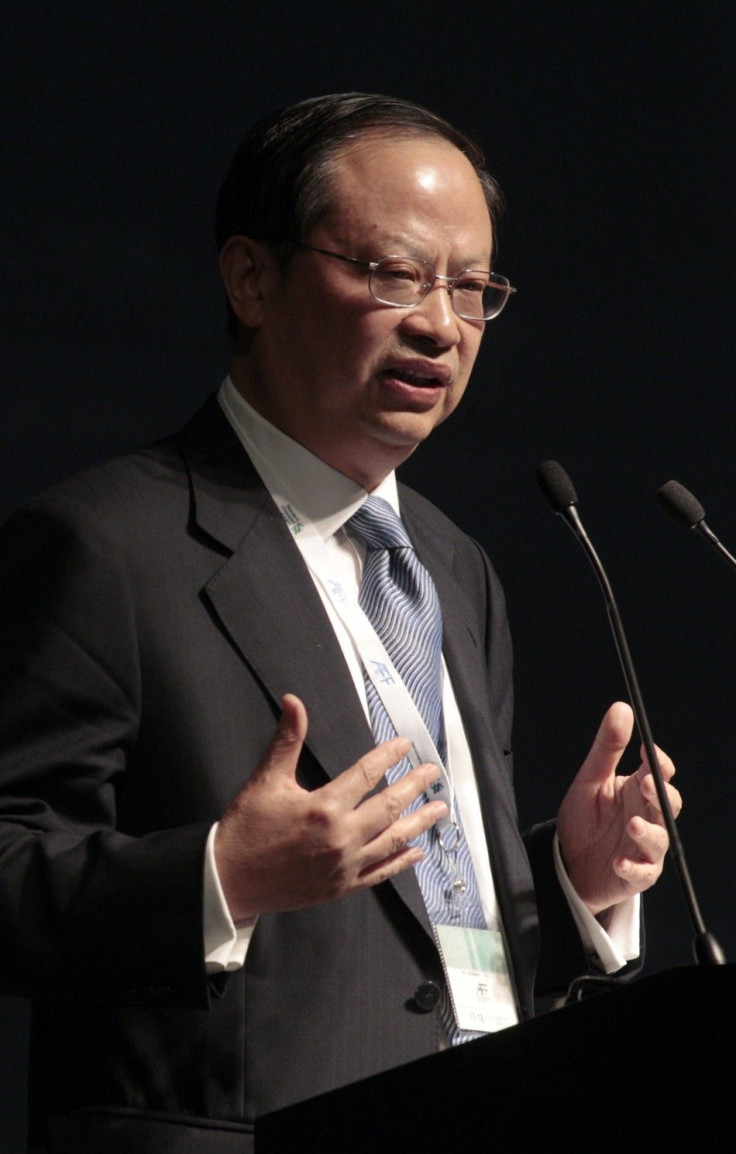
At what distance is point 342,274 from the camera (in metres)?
2.29

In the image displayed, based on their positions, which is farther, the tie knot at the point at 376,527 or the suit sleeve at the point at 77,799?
the tie knot at the point at 376,527

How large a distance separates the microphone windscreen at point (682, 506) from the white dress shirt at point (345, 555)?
0.38 metres

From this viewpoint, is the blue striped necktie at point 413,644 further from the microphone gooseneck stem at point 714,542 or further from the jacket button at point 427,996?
the microphone gooseneck stem at point 714,542

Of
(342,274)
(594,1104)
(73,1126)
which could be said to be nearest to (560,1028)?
(594,1104)

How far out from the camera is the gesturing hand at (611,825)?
2174 mm

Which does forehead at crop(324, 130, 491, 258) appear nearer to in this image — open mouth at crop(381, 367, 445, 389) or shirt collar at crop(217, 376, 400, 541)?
open mouth at crop(381, 367, 445, 389)

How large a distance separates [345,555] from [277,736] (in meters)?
0.66

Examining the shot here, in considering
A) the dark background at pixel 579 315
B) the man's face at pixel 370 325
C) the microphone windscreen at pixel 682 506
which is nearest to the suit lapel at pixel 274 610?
the man's face at pixel 370 325

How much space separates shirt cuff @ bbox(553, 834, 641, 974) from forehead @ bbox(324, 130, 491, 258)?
2.81ft

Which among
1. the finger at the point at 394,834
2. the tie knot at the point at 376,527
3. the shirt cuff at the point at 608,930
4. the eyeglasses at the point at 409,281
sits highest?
the eyeglasses at the point at 409,281

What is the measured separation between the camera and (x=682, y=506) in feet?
7.31

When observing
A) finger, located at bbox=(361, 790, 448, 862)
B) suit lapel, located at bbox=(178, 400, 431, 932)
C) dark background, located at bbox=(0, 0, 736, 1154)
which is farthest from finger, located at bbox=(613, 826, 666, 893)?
dark background, located at bbox=(0, 0, 736, 1154)

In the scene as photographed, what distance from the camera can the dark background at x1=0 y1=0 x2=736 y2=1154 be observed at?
11.8 feet

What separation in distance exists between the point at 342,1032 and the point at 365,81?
2400 millimetres
